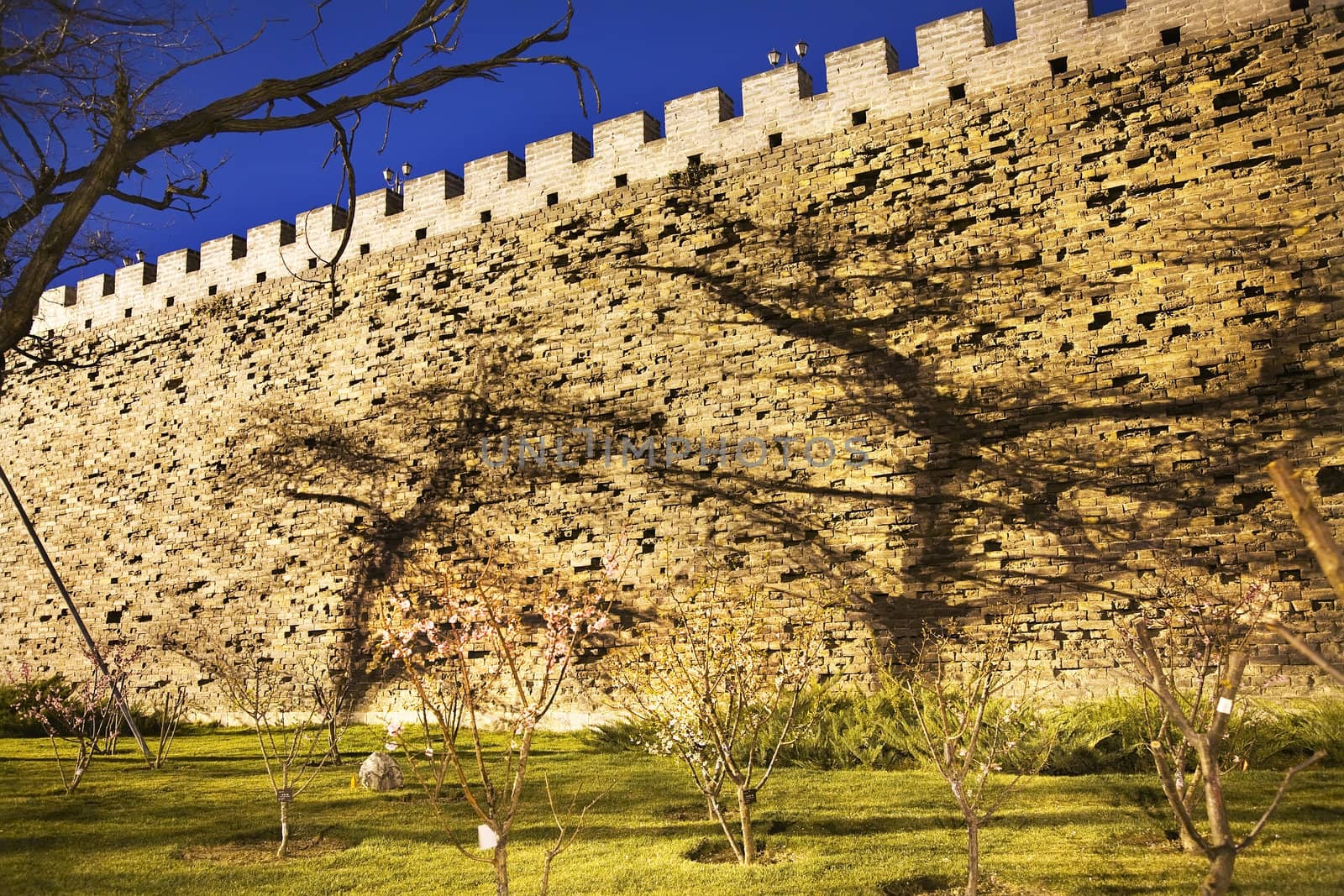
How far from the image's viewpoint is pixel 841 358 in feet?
30.1

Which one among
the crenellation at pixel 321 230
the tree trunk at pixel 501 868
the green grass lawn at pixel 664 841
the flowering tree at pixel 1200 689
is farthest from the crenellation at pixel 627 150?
the tree trunk at pixel 501 868

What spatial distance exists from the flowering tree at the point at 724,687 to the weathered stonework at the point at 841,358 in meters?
0.50

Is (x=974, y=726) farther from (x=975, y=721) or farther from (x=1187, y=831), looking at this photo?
(x=1187, y=831)

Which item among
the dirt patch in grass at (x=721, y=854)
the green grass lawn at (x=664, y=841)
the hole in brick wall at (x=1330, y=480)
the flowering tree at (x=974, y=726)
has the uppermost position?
the hole in brick wall at (x=1330, y=480)

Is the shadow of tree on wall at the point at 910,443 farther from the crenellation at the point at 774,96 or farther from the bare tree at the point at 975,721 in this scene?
the crenellation at the point at 774,96

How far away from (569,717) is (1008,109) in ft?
24.6

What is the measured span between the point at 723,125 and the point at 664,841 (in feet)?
25.4

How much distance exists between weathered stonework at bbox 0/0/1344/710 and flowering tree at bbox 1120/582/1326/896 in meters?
0.47

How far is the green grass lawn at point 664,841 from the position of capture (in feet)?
14.9

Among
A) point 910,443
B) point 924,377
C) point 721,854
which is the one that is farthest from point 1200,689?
point 924,377

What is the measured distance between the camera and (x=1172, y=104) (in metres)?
8.26

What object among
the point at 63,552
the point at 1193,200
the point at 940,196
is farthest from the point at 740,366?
the point at 63,552

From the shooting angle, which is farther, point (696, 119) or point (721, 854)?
point (696, 119)

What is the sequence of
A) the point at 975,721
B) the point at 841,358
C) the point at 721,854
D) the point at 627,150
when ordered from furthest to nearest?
the point at 627,150 < the point at 841,358 < the point at 975,721 < the point at 721,854
